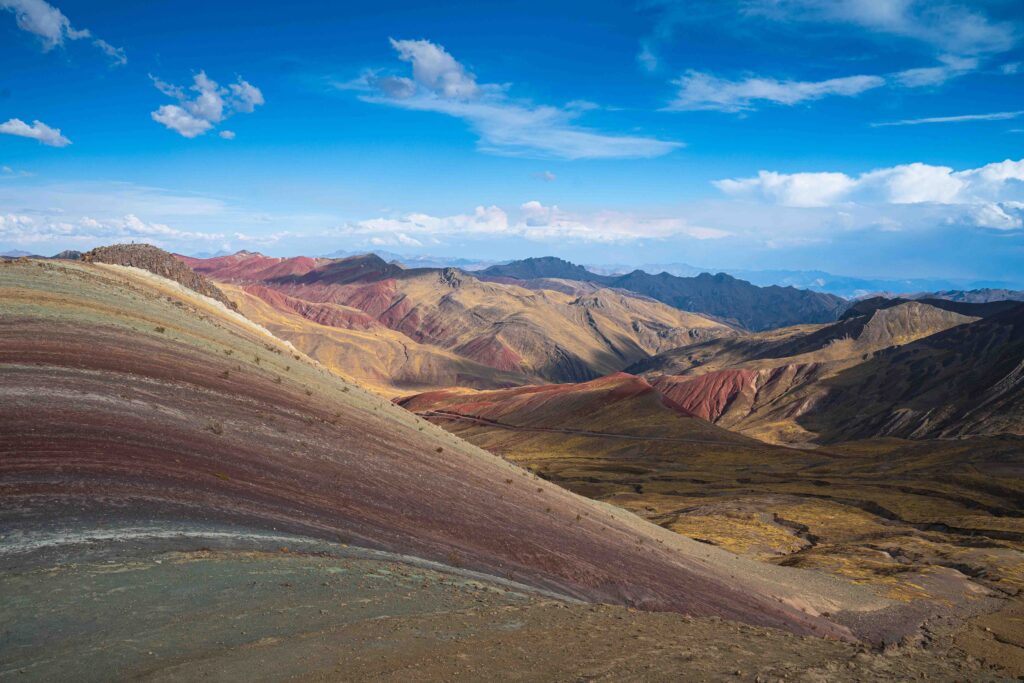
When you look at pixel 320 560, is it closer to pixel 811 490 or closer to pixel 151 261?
pixel 151 261

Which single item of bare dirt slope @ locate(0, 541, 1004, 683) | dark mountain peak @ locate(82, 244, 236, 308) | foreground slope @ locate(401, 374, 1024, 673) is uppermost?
dark mountain peak @ locate(82, 244, 236, 308)

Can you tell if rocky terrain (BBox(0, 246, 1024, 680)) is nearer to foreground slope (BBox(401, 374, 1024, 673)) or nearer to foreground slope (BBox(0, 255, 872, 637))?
foreground slope (BBox(0, 255, 872, 637))

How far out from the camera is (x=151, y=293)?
43.5m

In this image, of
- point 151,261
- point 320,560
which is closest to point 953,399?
point 151,261

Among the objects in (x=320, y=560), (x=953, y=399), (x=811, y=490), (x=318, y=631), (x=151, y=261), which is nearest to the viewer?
(x=318, y=631)

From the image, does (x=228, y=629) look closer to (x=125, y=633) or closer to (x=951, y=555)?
(x=125, y=633)

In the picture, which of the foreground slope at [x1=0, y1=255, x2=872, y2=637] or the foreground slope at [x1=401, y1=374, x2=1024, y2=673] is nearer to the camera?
the foreground slope at [x1=0, y1=255, x2=872, y2=637]

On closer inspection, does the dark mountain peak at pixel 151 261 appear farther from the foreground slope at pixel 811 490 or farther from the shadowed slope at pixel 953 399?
the shadowed slope at pixel 953 399

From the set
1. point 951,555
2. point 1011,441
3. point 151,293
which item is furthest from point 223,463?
point 1011,441

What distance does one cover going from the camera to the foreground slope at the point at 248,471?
1583cm

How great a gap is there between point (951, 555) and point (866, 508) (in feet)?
88.1

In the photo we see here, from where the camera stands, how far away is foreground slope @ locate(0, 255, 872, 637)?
51.9 ft

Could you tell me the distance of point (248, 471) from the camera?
801 inches

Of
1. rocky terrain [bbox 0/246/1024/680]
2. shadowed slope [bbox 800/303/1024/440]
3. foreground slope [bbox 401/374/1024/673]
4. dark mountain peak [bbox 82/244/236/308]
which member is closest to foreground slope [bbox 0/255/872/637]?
rocky terrain [bbox 0/246/1024/680]
